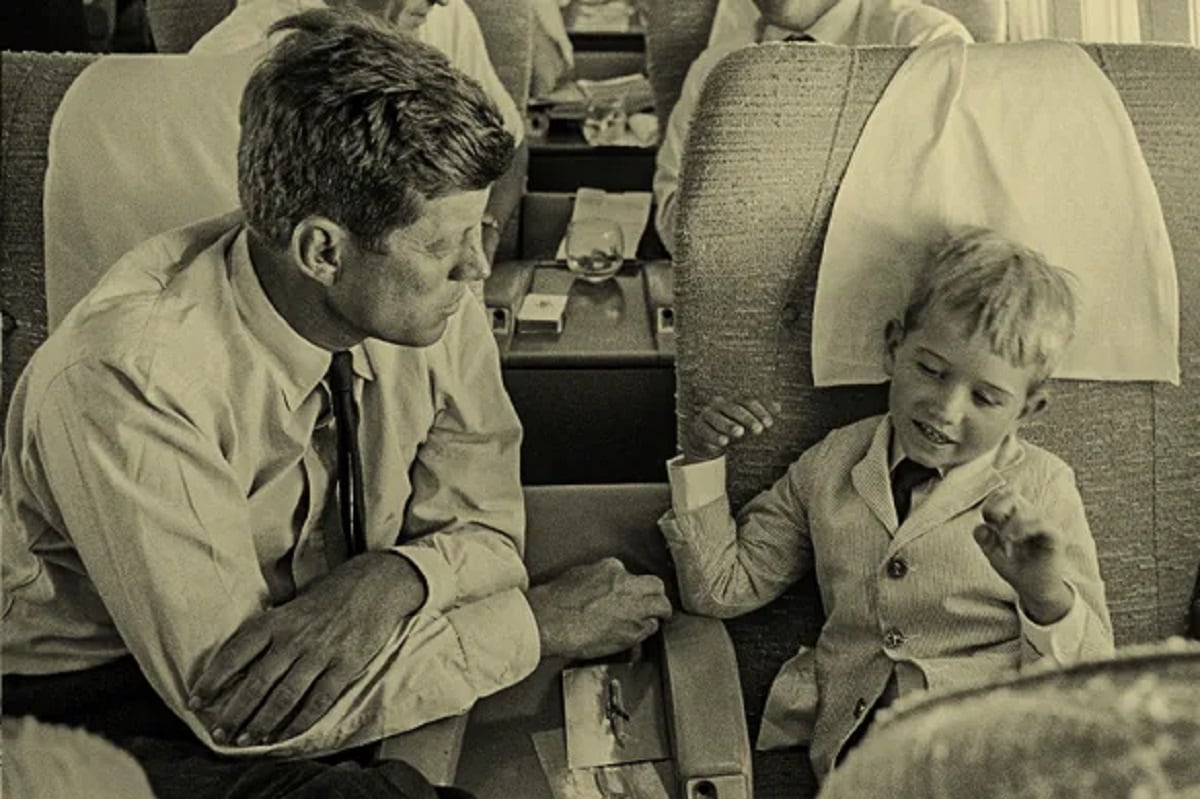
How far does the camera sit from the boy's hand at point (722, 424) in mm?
954

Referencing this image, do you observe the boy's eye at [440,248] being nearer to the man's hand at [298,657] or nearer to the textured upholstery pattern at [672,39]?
the man's hand at [298,657]

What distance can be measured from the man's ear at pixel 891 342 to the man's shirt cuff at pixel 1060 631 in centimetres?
19

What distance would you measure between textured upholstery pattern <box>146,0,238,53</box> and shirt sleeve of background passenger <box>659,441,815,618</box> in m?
0.53

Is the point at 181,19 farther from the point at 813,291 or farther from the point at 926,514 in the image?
the point at 926,514

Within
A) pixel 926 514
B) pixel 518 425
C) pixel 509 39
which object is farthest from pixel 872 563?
pixel 509 39

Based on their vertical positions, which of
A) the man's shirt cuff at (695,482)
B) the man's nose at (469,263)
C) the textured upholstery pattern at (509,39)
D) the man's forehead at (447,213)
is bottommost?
the man's shirt cuff at (695,482)

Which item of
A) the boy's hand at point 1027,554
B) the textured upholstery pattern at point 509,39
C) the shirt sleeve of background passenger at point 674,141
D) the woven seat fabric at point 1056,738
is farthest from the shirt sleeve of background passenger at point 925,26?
the woven seat fabric at point 1056,738

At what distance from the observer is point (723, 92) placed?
922mm

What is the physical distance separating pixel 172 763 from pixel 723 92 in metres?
0.54

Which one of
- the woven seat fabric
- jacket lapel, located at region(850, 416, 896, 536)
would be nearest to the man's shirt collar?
jacket lapel, located at region(850, 416, 896, 536)

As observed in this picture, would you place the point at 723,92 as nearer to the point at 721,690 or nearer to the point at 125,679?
the point at 721,690

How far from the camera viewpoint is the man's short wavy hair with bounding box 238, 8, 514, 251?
722mm

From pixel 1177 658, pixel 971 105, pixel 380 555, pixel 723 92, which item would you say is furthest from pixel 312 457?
pixel 1177 658

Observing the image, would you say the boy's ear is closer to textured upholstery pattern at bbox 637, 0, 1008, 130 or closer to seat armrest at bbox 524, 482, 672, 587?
seat armrest at bbox 524, 482, 672, 587
